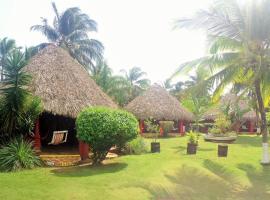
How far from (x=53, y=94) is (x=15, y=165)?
3671mm

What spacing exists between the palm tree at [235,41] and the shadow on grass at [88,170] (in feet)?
15.9

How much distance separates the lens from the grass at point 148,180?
882 cm

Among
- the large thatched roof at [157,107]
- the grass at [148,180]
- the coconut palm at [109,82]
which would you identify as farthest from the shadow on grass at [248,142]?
the coconut palm at [109,82]

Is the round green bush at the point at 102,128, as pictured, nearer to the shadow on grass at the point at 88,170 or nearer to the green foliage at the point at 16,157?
the shadow on grass at the point at 88,170

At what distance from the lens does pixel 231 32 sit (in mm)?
14070

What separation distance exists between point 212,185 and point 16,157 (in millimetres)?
6236

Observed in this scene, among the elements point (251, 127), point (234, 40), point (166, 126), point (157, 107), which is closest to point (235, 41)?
point (234, 40)

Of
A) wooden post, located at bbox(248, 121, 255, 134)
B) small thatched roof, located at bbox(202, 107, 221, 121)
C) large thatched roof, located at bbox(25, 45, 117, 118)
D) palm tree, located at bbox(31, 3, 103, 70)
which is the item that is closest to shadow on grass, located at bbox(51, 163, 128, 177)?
large thatched roof, located at bbox(25, 45, 117, 118)

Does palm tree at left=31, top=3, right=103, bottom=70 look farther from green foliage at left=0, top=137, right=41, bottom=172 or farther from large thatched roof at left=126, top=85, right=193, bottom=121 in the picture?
green foliage at left=0, top=137, right=41, bottom=172

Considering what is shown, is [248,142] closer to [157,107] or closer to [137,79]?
[157,107]

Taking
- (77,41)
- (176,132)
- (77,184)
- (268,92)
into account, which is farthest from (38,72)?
(176,132)

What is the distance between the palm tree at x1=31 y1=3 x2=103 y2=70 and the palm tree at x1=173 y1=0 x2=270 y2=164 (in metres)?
17.1

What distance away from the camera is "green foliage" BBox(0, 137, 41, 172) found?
427 inches

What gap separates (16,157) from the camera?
1112 cm
